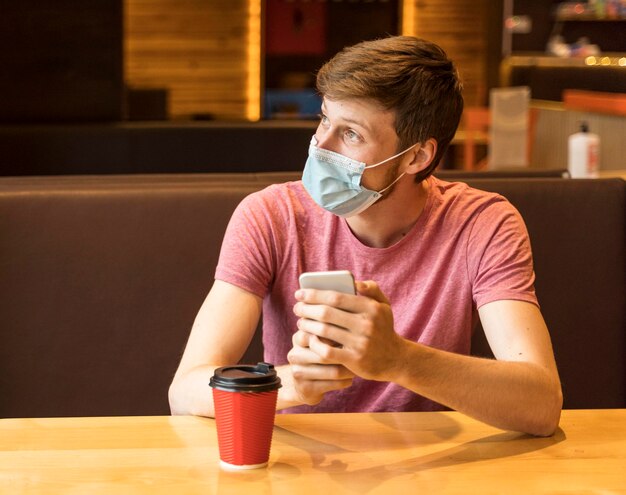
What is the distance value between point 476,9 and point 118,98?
614 centimetres

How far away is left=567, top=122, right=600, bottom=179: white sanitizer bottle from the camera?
160 inches

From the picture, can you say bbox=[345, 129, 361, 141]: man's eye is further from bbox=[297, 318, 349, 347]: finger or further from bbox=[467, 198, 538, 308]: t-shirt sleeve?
bbox=[297, 318, 349, 347]: finger

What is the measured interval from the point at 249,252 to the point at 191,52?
8.06 metres

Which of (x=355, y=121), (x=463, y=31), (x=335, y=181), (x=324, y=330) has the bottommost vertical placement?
(x=324, y=330)

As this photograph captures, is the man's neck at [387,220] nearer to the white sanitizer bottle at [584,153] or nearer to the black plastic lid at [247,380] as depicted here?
the black plastic lid at [247,380]

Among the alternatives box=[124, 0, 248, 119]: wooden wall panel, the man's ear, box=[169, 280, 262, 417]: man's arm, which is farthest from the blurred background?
box=[169, 280, 262, 417]: man's arm

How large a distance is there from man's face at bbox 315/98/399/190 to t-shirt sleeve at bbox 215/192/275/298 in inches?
7.2

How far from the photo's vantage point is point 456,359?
5.03 feet

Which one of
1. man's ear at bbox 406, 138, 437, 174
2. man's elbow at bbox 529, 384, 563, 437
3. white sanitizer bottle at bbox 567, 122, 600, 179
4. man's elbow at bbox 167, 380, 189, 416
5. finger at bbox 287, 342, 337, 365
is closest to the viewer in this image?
finger at bbox 287, 342, 337, 365

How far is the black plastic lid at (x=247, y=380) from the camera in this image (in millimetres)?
1295

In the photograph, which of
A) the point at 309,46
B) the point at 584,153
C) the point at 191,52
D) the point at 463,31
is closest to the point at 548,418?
the point at 584,153

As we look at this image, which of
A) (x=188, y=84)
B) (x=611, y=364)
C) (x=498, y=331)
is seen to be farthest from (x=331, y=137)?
(x=188, y=84)

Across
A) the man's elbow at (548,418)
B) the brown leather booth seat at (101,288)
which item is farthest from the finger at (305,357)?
the brown leather booth seat at (101,288)

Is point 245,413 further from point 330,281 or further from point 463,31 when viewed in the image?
point 463,31
